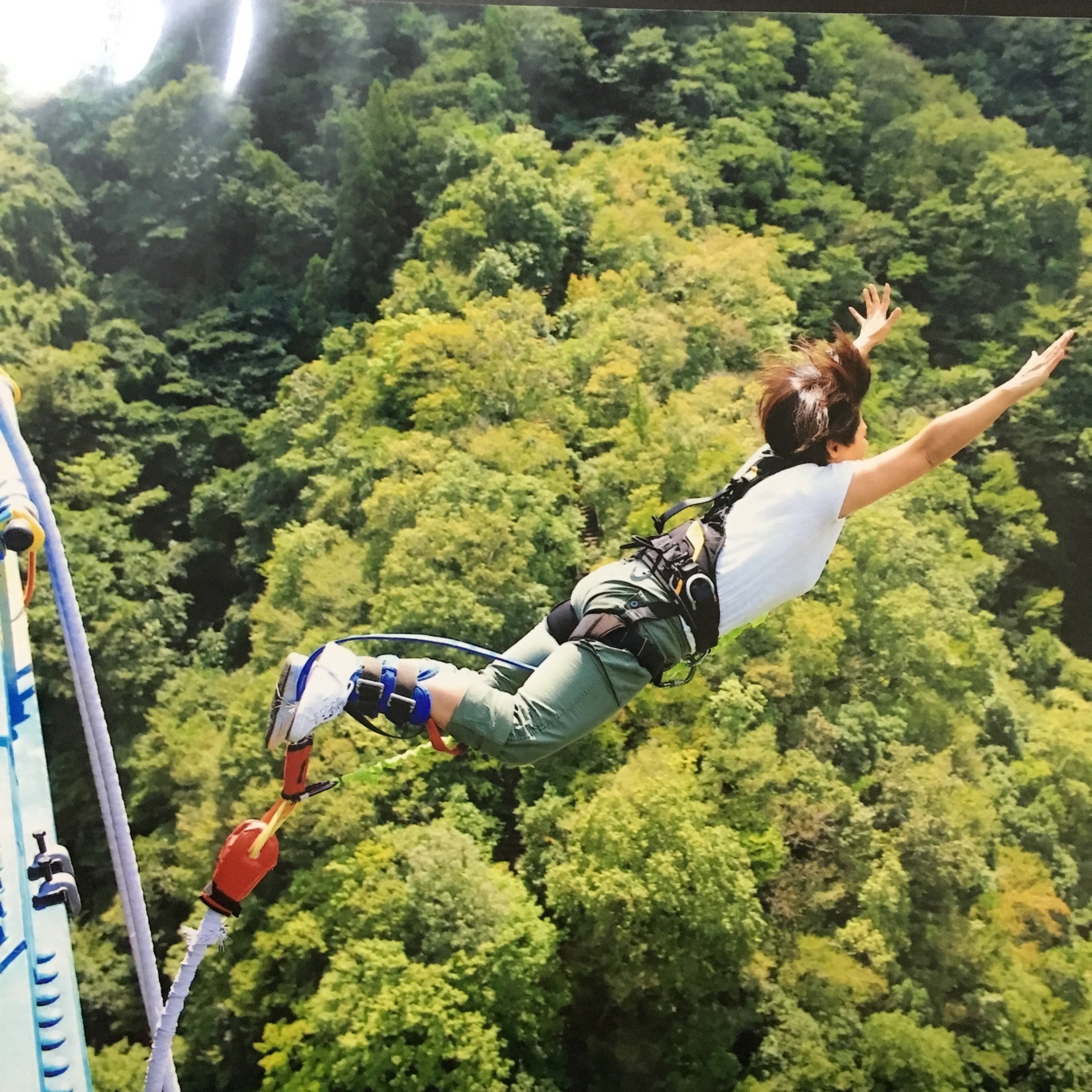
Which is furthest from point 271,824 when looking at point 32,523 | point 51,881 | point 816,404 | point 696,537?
point 816,404

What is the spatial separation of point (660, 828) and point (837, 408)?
1.42 m

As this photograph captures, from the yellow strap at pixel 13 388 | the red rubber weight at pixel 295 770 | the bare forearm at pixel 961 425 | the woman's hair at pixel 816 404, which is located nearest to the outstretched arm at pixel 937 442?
the bare forearm at pixel 961 425

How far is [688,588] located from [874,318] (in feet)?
Answer: 4.04

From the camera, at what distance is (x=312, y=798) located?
317 centimetres

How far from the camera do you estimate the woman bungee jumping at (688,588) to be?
230 centimetres

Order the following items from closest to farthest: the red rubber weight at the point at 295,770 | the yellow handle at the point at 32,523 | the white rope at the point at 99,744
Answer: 1. the red rubber weight at the point at 295,770
2. the white rope at the point at 99,744
3. the yellow handle at the point at 32,523

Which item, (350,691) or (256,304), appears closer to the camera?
(350,691)

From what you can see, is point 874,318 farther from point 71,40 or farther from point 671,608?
point 71,40

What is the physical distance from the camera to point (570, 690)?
8.02 ft

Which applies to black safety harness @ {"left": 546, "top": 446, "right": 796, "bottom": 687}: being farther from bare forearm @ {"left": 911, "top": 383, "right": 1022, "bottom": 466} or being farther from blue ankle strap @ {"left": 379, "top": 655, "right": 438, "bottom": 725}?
bare forearm @ {"left": 911, "top": 383, "right": 1022, "bottom": 466}

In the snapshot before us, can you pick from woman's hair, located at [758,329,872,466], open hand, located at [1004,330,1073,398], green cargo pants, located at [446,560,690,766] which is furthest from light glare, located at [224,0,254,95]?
open hand, located at [1004,330,1073,398]

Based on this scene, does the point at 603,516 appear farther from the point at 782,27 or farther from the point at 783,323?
the point at 782,27

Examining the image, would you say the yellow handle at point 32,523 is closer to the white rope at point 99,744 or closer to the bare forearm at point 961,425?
the white rope at point 99,744

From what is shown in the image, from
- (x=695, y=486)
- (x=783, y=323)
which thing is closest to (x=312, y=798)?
(x=695, y=486)
